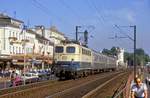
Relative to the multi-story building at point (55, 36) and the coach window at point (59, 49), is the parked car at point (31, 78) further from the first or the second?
the multi-story building at point (55, 36)

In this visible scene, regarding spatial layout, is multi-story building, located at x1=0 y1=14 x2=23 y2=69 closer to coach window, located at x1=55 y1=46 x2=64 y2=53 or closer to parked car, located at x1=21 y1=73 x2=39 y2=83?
parked car, located at x1=21 y1=73 x2=39 y2=83

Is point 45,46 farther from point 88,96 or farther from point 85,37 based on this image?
point 88,96

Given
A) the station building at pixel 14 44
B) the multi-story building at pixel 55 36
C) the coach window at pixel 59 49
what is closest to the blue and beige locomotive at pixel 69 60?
the coach window at pixel 59 49

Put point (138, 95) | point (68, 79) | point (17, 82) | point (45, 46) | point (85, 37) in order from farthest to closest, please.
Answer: point (45, 46) < point (85, 37) < point (68, 79) < point (17, 82) < point (138, 95)

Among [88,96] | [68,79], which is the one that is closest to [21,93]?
[88,96]

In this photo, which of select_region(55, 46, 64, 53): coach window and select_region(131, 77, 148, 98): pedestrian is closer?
select_region(131, 77, 148, 98): pedestrian

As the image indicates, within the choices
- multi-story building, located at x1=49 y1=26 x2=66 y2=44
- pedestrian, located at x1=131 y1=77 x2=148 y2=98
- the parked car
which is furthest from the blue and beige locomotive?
multi-story building, located at x1=49 y1=26 x2=66 y2=44

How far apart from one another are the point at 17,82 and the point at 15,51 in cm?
5133

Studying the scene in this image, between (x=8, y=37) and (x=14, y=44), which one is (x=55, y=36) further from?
(x=8, y=37)

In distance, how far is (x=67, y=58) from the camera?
51156 millimetres

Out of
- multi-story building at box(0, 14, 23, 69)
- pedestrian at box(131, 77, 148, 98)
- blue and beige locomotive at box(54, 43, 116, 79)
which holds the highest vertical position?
multi-story building at box(0, 14, 23, 69)

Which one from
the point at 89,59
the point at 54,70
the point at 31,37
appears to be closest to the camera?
the point at 54,70

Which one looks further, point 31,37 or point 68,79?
point 31,37

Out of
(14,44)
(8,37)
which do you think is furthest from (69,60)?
(14,44)
